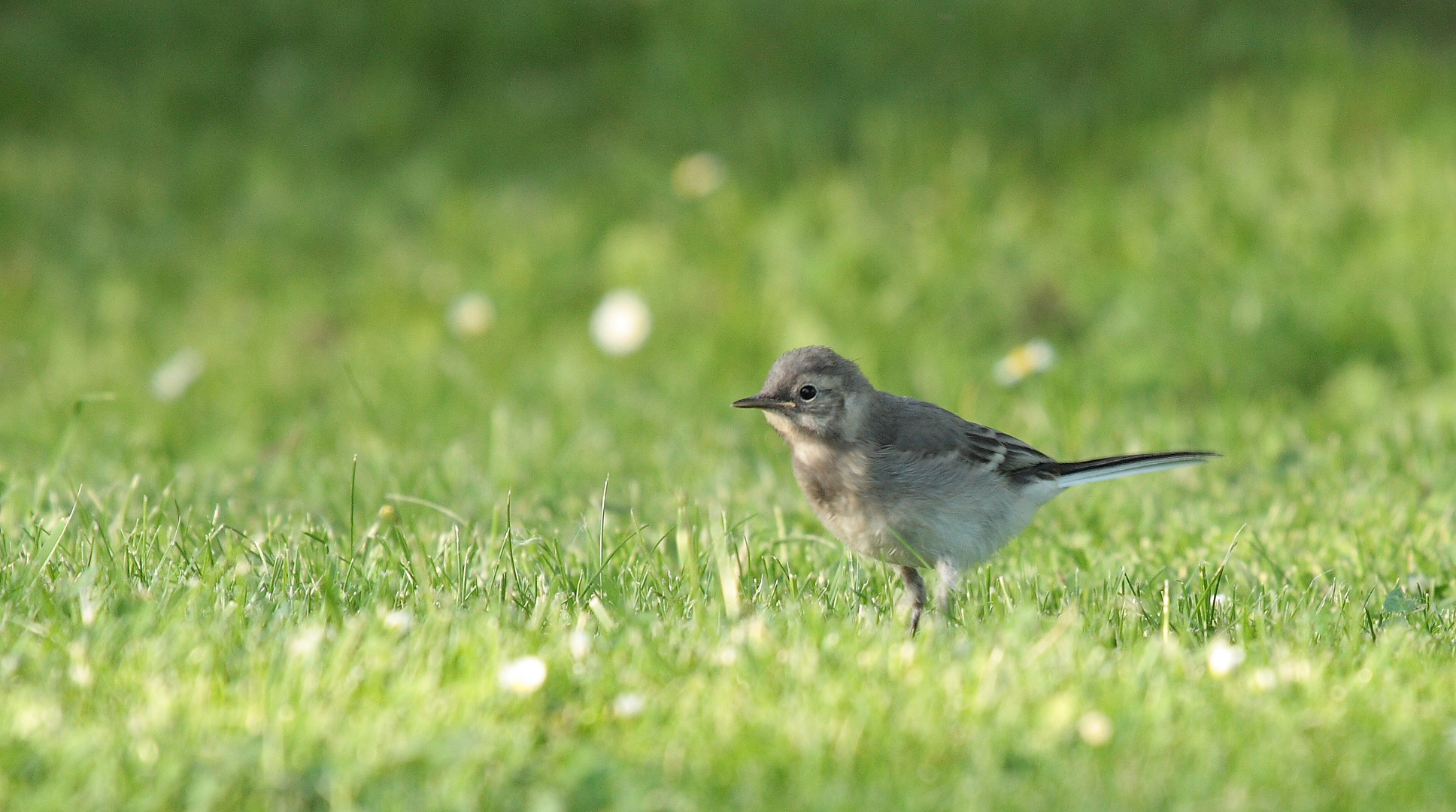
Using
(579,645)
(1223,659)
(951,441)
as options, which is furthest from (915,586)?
(579,645)

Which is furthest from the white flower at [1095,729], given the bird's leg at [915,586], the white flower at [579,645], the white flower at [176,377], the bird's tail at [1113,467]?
the white flower at [176,377]

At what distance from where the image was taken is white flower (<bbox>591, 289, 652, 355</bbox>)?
8781 millimetres

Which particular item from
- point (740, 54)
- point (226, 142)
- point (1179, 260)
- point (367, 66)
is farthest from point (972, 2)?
point (226, 142)

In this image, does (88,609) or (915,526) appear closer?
(88,609)

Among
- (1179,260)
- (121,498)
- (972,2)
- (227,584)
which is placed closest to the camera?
(227,584)

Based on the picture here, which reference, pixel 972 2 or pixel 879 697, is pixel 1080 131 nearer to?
pixel 972 2

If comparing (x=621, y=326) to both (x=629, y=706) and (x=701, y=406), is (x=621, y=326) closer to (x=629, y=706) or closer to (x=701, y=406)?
(x=701, y=406)

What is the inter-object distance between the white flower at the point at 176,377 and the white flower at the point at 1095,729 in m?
6.66

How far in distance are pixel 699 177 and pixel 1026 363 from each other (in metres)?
3.37

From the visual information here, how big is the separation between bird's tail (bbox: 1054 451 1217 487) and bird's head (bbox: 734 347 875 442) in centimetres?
75

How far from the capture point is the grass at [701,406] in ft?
9.46

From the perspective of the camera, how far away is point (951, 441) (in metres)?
4.74

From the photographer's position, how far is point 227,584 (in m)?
3.94

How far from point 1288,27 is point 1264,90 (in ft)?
3.48
